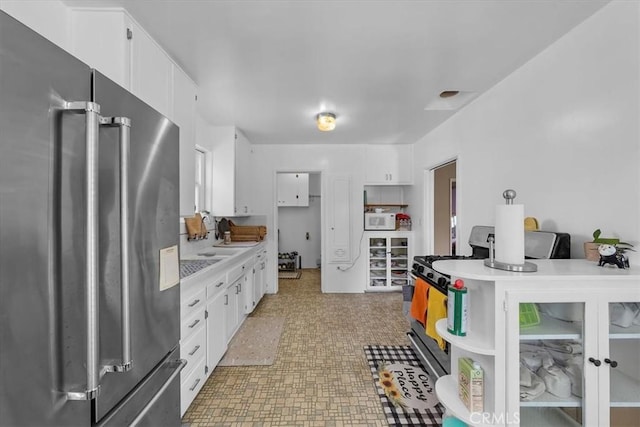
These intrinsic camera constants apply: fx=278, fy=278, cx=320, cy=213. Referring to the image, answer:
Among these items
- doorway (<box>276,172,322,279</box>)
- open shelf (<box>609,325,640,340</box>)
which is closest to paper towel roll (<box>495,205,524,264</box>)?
open shelf (<box>609,325,640,340</box>)

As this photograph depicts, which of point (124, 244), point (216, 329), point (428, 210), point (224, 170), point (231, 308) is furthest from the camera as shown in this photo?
point (428, 210)

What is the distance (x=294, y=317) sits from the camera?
3508mm

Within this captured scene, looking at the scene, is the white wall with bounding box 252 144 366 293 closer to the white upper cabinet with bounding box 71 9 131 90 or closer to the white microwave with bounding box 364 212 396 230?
the white microwave with bounding box 364 212 396 230

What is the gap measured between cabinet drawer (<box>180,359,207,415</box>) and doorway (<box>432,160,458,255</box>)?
3.82 m

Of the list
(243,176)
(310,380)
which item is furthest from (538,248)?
(243,176)

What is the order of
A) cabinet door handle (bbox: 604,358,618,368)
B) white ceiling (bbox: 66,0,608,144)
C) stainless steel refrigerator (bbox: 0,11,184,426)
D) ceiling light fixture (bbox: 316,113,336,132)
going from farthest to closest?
ceiling light fixture (bbox: 316,113,336,132) → white ceiling (bbox: 66,0,608,144) → cabinet door handle (bbox: 604,358,618,368) → stainless steel refrigerator (bbox: 0,11,184,426)

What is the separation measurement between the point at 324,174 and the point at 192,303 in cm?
308

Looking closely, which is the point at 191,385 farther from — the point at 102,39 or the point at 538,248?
the point at 538,248

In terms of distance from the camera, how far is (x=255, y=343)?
9.21 feet

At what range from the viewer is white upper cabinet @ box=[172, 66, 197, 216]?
2018 mm

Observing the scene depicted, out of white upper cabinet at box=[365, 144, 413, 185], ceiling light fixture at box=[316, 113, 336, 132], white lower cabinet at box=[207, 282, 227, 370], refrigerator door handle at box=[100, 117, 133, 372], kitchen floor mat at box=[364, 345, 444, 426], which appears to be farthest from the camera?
white upper cabinet at box=[365, 144, 413, 185]

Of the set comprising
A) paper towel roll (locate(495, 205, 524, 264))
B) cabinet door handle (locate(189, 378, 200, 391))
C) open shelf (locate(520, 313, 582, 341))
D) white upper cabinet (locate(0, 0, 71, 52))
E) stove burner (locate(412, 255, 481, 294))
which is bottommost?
cabinet door handle (locate(189, 378, 200, 391))

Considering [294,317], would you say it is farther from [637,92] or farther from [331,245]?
[637,92]

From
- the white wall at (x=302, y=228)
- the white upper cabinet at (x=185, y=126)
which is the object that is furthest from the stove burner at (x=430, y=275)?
the white wall at (x=302, y=228)
